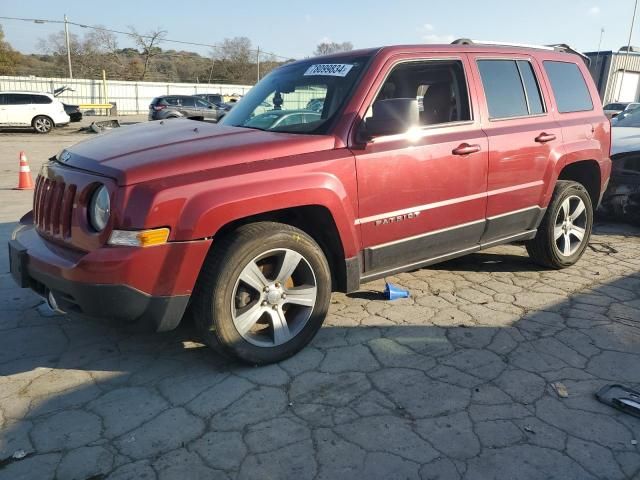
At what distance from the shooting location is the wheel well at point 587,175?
4.95 meters

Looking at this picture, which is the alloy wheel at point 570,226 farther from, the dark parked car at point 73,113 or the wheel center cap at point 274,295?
the dark parked car at point 73,113

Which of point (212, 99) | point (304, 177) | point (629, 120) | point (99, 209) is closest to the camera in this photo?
point (99, 209)

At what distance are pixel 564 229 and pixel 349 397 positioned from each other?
10.1 feet

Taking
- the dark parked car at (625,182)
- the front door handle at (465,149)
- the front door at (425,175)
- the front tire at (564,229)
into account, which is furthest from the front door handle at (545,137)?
the dark parked car at (625,182)

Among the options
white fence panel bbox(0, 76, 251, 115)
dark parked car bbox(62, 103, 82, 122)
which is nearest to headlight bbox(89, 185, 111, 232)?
dark parked car bbox(62, 103, 82, 122)

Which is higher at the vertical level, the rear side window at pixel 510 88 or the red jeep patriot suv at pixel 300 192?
the rear side window at pixel 510 88

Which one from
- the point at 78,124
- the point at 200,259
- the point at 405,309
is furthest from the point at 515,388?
the point at 78,124

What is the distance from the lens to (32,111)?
21.8m

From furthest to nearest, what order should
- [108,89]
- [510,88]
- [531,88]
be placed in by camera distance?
[108,89] → [531,88] → [510,88]

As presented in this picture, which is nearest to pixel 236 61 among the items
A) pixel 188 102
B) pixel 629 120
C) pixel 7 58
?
pixel 7 58

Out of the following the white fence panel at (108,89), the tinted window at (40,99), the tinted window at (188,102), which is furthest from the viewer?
the white fence panel at (108,89)

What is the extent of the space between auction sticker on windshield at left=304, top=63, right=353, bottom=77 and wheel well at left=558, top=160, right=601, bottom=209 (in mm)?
2533

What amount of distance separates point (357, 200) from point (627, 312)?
93.0 inches

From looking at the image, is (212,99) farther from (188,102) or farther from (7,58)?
(7,58)
